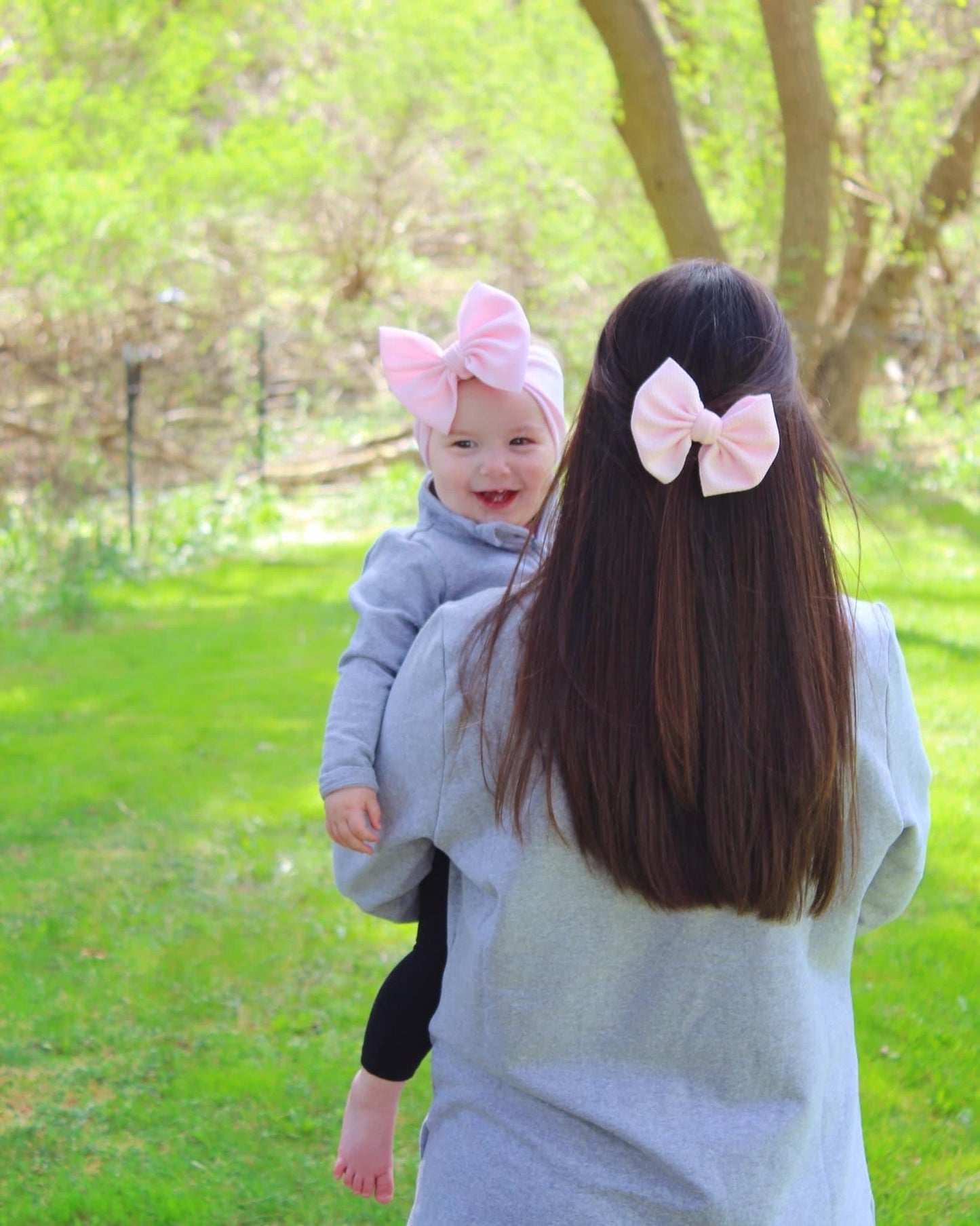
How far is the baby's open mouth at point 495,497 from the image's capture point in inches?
75.7

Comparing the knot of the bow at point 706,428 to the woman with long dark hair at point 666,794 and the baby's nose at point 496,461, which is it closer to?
the woman with long dark hair at point 666,794

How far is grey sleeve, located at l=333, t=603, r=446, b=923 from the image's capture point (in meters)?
1.40

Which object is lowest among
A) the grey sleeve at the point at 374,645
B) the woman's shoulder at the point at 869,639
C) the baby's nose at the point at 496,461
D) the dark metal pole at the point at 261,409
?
the dark metal pole at the point at 261,409

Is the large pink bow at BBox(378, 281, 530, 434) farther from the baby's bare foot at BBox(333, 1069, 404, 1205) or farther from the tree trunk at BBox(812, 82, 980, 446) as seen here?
the tree trunk at BBox(812, 82, 980, 446)

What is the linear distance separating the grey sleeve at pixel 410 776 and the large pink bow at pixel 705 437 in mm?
292

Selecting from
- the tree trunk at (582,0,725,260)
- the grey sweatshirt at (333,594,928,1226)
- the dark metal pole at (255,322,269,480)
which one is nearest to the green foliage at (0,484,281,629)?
the dark metal pole at (255,322,269,480)

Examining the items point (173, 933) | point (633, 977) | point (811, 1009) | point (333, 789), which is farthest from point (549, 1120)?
point (173, 933)

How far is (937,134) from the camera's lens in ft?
33.1

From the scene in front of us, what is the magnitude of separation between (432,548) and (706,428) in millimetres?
656

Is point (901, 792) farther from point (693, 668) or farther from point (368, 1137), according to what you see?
point (368, 1137)

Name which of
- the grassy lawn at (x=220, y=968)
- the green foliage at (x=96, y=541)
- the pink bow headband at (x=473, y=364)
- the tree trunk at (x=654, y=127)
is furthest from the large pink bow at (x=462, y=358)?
the green foliage at (x=96, y=541)

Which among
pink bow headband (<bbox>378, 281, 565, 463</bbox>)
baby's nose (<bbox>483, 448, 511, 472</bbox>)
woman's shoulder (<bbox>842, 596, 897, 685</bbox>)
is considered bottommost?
woman's shoulder (<bbox>842, 596, 897, 685</bbox>)

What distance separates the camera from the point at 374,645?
1.74 meters

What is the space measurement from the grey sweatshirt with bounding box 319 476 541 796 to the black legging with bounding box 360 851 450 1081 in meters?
0.25
